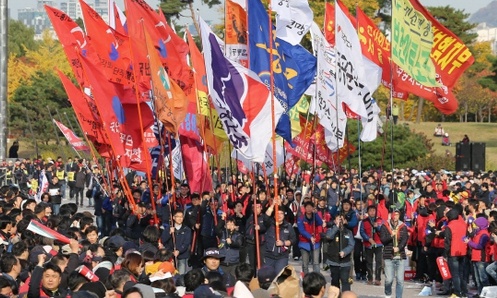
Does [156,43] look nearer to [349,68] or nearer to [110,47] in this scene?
[110,47]

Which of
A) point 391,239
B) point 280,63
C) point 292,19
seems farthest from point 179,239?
point 292,19

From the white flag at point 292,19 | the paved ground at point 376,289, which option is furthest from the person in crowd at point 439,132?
the paved ground at point 376,289

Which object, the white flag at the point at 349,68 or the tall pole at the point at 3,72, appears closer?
the white flag at the point at 349,68

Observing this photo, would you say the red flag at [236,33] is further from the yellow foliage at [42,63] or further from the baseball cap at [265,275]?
the yellow foliage at [42,63]

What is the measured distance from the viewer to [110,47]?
2341cm

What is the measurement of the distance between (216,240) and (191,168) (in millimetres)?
2446

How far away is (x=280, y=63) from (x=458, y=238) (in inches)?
154

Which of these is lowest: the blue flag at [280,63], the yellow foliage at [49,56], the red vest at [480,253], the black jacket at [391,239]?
the red vest at [480,253]

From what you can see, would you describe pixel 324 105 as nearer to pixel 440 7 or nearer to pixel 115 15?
pixel 115 15

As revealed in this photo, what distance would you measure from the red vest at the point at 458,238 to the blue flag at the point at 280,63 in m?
3.02

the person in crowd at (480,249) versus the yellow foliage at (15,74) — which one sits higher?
the yellow foliage at (15,74)

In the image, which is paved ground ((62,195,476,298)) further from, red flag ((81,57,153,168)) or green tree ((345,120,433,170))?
green tree ((345,120,433,170))

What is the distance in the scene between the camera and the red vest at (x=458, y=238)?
19.4 metres

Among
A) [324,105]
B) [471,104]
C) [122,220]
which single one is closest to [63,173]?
[122,220]
